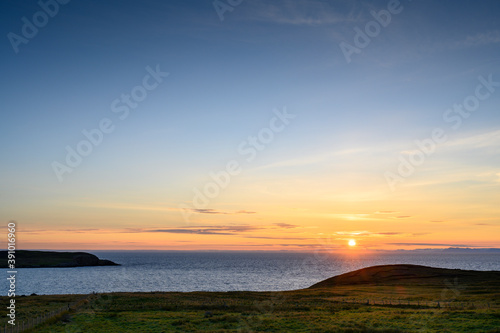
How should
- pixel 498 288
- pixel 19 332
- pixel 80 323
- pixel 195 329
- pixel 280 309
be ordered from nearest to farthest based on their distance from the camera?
1. pixel 19 332
2. pixel 195 329
3. pixel 80 323
4. pixel 280 309
5. pixel 498 288

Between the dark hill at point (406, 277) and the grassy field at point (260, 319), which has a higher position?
the grassy field at point (260, 319)

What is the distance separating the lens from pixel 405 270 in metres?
136

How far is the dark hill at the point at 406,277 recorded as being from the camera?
10928 centimetres

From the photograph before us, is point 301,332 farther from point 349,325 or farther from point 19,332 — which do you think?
point 19,332

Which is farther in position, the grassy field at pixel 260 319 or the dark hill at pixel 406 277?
the dark hill at pixel 406 277

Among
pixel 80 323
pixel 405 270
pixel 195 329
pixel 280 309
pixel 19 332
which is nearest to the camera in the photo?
pixel 19 332

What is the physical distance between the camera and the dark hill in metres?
109

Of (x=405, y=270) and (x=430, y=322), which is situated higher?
(x=430, y=322)

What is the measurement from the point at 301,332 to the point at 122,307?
103 feet

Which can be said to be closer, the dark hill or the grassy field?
the grassy field

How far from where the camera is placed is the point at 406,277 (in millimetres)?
121688

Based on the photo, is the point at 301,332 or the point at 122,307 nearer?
the point at 301,332

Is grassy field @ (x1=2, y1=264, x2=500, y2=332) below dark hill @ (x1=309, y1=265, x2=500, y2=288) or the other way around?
the other way around

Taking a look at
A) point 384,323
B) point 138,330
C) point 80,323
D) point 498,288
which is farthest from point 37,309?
point 498,288
